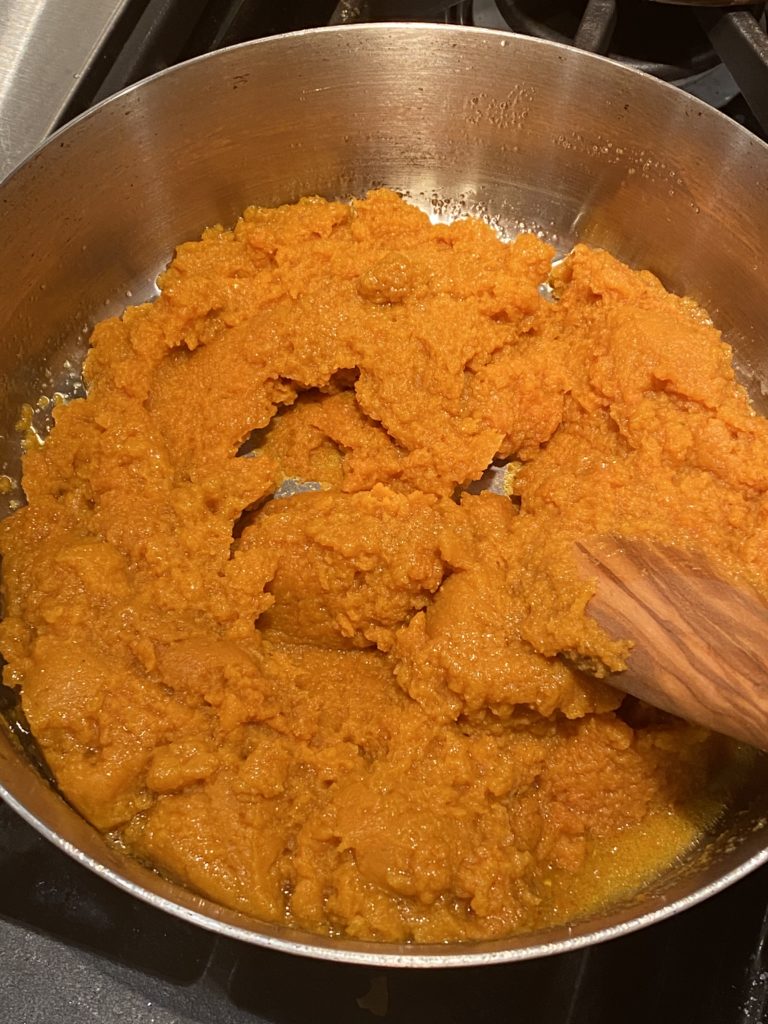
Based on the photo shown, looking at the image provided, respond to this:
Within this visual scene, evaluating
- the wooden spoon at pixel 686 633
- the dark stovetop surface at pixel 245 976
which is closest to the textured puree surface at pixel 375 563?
the wooden spoon at pixel 686 633

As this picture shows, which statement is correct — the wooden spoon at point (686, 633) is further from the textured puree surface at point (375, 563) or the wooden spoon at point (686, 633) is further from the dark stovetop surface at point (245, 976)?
the dark stovetop surface at point (245, 976)

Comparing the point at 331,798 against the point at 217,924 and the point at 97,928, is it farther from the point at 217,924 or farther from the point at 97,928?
the point at 97,928

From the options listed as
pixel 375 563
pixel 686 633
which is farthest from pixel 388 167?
pixel 686 633

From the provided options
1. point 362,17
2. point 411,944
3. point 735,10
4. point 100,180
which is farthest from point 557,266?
point 411,944

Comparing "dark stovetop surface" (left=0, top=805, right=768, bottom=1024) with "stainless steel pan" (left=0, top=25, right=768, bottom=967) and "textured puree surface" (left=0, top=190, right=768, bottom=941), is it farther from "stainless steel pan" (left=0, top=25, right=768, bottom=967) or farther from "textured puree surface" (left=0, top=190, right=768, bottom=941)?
"stainless steel pan" (left=0, top=25, right=768, bottom=967)

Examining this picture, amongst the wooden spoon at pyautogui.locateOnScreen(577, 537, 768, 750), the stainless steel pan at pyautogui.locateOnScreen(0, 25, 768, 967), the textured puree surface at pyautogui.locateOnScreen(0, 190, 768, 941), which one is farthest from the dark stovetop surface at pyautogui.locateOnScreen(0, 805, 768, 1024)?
the wooden spoon at pyautogui.locateOnScreen(577, 537, 768, 750)
